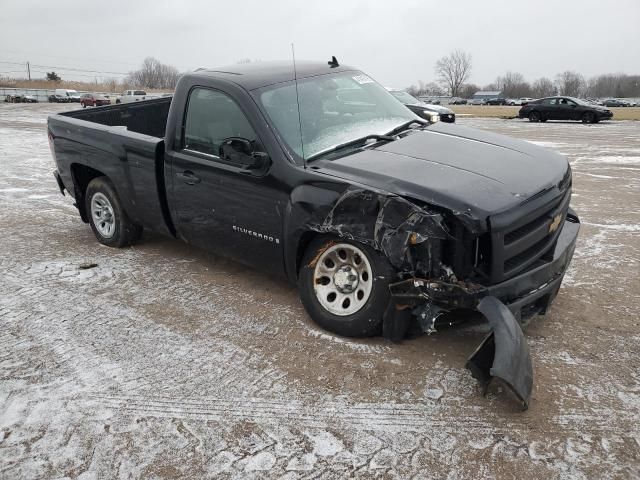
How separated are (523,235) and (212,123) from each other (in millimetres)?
2556

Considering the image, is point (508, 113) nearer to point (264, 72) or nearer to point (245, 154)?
point (264, 72)

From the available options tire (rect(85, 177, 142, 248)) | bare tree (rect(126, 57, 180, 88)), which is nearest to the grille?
tire (rect(85, 177, 142, 248))

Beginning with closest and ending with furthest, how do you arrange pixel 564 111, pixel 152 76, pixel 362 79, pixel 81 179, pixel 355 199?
1. pixel 355 199
2. pixel 362 79
3. pixel 81 179
4. pixel 564 111
5. pixel 152 76

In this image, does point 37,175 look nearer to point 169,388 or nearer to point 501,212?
point 169,388

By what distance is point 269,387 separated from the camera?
10.5ft

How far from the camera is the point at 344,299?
3729mm

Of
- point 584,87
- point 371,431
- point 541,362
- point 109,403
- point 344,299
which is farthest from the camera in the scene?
point 584,87

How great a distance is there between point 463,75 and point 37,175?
127092 mm

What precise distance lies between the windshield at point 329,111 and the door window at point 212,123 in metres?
0.24

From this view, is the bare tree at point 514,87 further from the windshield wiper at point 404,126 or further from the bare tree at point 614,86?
the windshield wiper at point 404,126

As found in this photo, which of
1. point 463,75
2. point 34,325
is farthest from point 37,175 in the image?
point 463,75

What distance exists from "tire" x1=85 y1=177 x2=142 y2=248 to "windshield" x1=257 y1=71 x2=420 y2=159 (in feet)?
7.33

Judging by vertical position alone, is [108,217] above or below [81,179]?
below

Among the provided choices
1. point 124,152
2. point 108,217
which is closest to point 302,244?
point 124,152
